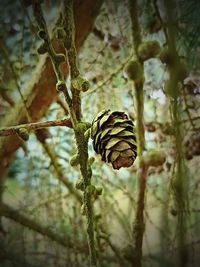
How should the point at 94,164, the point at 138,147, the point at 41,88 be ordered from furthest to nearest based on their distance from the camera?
the point at 94,164 < the point at 41,88 < the point at 138,147

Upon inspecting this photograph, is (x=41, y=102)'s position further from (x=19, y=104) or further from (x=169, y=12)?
(x=169, y=12)

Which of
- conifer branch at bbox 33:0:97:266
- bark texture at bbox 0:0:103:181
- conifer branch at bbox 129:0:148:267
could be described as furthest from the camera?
bark texture at bbox 0:0:103:181

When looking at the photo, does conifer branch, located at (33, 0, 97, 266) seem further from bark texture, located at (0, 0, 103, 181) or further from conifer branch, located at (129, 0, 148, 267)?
bark texture, located at (0, 0, 103, 181)

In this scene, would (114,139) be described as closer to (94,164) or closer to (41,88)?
(41,88)

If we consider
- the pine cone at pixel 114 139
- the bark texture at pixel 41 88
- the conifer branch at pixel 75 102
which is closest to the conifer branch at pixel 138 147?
the pine cone at pixel 114 139

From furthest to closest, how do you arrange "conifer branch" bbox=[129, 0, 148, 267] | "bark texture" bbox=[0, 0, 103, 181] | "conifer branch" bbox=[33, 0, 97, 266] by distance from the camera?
"bark texture" bbox=[0, 0, 103, 181] < "conifer branch" bbox=[129, 0, 148, 267] < "conifer branch" bbox=[33, 0, 97, 266]

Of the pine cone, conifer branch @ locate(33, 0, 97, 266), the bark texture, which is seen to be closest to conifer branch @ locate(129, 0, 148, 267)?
the pine cone

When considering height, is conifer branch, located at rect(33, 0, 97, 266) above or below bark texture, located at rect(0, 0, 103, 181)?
below

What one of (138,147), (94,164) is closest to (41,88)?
(94,164)

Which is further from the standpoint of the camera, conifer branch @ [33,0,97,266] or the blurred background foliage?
the blurred background foliage

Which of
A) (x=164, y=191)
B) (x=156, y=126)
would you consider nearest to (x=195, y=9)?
(x=156, y=126)
